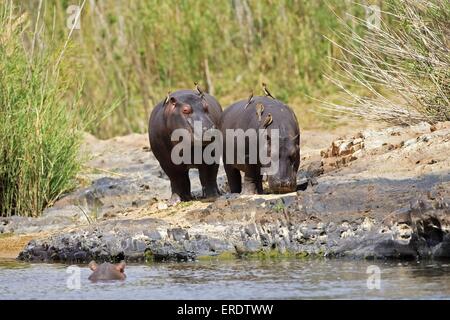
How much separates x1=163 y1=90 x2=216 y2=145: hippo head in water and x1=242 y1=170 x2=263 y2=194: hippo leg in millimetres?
570

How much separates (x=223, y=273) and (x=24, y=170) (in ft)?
12.9

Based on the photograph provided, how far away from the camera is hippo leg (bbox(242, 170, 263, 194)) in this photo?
10.5 metres

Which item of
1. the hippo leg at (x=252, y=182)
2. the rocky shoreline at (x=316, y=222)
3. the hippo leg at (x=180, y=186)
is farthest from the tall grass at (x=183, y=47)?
the hippo leg at (x=252, y=182)

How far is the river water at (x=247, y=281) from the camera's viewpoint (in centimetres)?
796

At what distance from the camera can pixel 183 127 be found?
10844 mm

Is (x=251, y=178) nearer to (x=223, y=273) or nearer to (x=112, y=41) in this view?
(x=223, y=273)

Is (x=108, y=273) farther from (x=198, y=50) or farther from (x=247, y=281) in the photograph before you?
(x=198, y=50)

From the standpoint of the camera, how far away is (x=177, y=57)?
19062mm

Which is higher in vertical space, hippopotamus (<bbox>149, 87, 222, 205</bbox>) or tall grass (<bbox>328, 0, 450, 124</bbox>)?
tall grass (<bbox>328, 0, 450, 124</bbox>)

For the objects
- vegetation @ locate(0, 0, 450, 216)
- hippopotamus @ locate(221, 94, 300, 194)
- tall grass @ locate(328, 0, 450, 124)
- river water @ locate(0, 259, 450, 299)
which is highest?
vegetation @ locate(0, 0, 450, 216)

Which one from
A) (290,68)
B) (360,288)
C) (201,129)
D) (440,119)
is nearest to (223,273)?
(360,288)

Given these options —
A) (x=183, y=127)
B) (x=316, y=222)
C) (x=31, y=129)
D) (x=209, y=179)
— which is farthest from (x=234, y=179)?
(x=31, y=129)

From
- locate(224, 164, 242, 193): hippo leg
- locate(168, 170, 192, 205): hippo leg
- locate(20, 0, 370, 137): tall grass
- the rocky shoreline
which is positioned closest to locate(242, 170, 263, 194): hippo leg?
the rocky shoreline

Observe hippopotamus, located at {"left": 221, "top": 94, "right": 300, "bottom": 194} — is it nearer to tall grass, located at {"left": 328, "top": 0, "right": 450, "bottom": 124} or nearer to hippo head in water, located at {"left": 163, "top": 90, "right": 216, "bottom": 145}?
hippo head in water, located at {"left": 163, "top": 90, "right": 216, "bottom": 145}
